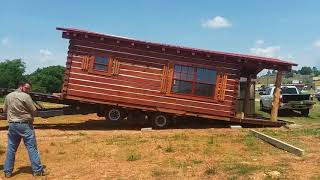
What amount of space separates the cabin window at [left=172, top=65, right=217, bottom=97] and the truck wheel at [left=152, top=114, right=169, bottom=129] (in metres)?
1.14

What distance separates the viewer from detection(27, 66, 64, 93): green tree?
84994mm

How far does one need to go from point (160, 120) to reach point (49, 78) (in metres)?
69.2

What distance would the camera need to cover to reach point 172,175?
998cm

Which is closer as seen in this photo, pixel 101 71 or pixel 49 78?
pixel 101 71

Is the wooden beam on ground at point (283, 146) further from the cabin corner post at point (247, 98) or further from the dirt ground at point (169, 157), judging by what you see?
the cabin corner post at point (247, 98)

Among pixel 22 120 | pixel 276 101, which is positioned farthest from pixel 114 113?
pixel 22 120

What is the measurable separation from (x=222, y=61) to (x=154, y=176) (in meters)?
10.7

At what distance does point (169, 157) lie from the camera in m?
11.9

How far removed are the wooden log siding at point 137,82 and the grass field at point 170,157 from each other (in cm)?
269

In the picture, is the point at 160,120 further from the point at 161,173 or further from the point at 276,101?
the point at 161,173

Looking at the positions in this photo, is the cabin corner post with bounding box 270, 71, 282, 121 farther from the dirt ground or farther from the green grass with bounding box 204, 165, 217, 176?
the green grass with bounding box 204, 165, 217, 176

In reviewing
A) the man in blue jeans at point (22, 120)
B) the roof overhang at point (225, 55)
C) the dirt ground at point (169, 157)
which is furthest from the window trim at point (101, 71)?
the man in blue jeans at point (22, 120)

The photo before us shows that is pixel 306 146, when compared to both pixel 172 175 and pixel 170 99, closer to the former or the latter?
pixel 172 175

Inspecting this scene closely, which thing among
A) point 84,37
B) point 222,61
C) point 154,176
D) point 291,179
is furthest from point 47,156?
point 222,61
